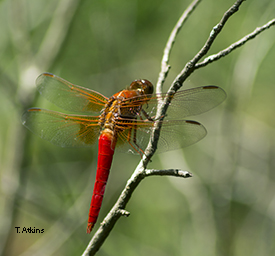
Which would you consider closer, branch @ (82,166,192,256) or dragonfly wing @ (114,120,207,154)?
branch @ (82,166,192,256)

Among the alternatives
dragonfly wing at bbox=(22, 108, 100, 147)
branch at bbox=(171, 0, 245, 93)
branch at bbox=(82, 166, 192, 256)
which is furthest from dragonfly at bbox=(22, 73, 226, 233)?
branch at bbox=(82, 166, 192, 256)

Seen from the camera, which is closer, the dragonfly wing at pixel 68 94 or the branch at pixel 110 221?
the branch at pixel 110 221

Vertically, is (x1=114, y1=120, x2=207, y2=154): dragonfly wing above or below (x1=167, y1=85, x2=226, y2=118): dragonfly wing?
below

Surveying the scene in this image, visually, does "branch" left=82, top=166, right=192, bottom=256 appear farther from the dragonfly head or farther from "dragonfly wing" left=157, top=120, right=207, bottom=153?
the dragonfly head

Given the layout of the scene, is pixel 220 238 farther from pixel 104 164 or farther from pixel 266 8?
pixel 266 8

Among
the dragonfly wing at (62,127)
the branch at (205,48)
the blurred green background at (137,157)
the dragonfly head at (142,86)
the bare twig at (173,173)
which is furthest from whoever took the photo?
the blurred green background at (137,157)

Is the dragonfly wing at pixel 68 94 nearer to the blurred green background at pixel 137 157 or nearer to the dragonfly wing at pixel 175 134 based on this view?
the dragonfly wing at pixel 175 134

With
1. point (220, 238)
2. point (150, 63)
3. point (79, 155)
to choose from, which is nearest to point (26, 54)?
point (79, 155)

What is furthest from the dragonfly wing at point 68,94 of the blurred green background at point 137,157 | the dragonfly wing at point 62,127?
the blurred green background at point 137,157
